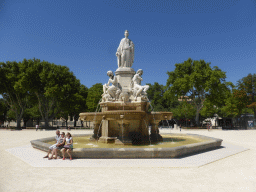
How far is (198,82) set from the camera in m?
41.5

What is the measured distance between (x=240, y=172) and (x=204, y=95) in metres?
38.8

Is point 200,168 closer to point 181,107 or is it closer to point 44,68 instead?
point 44,68

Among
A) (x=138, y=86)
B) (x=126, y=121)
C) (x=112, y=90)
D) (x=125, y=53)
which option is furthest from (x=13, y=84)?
(x=126, y=121)

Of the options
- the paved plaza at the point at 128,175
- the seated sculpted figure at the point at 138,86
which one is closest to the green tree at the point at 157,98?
the seated sculpted figure at the point at 138,86

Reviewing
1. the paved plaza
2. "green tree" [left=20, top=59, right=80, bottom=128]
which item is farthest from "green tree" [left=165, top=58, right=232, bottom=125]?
the paved plaza

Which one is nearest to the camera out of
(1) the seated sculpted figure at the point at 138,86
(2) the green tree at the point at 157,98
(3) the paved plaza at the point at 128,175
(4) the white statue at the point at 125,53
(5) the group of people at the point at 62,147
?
(3) the paved plaza at the point at 128,175

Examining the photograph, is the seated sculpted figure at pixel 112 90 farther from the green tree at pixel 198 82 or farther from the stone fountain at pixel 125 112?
the green tree at pixel 198 82

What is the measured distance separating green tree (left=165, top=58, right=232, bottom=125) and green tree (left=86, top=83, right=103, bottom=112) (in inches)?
635

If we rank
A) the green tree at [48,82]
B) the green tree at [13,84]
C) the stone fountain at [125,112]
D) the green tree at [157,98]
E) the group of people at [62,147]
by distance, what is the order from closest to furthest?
the group of people at [62,147] < the stone fountain at [125,112] < the green tree at [48,82] < the green tree at [13,84] < the green tree at [157,98]

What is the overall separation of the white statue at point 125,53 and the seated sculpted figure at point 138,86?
156cm

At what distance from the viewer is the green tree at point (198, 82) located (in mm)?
41031

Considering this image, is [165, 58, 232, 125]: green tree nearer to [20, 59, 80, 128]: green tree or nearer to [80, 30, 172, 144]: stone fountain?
[20, 59, 80, 128]: green tree

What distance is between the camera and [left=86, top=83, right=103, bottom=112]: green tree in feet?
157

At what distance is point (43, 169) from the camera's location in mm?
7270
